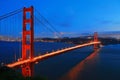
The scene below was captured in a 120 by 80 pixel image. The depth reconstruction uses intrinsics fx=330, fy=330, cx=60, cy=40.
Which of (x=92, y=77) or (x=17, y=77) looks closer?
(x=17, y=77)

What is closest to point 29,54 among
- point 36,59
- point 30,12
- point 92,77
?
point 36,59

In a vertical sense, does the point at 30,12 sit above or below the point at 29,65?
above

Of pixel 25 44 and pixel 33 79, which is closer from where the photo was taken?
pixel 33 79

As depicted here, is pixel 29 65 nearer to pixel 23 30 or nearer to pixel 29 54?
pixel 29 54

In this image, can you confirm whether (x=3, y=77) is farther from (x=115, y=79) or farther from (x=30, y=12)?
(x=115, y=79)

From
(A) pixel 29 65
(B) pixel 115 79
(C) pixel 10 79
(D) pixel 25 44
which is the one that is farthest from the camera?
(B) pixel 115 79

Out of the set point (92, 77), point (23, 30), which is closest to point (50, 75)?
point (92, 77)

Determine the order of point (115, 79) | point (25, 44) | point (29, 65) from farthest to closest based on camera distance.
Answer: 1. point (115, 79)
2. point (25, 44)
3. point (29, 65)

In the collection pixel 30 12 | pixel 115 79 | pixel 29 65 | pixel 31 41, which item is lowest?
pixel 115 79

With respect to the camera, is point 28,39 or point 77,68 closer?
point 28,39
